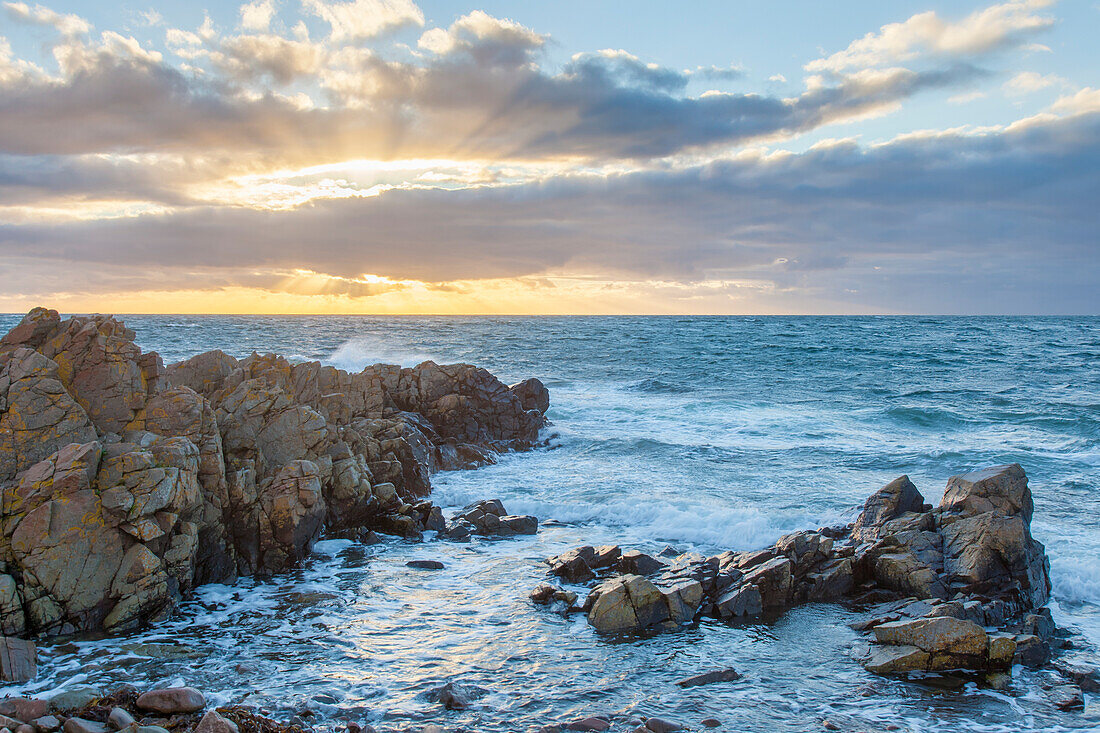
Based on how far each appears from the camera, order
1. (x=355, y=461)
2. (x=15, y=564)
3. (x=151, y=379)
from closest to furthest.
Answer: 1. (x=15, y=564)
2. (x=151, y=379)
3. (x=355, y=461)

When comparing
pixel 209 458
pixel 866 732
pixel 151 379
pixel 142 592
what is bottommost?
pixel 866 732

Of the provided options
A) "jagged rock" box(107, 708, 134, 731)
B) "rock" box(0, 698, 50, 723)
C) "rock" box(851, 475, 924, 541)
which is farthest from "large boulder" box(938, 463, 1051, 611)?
"rock" box(0, 698, 50, 723)

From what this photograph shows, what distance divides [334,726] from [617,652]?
4.67 metres

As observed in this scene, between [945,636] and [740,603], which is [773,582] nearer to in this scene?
[740,603]

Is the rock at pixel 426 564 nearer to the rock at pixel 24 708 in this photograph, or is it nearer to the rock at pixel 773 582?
the rock at pixel 773 582

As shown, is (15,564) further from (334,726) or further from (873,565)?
(873,565)

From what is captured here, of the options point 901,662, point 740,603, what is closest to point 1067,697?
point 901,662

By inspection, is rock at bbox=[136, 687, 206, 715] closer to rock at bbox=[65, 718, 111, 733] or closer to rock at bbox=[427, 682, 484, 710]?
rock at bbox=[65, 718, 111, 733]

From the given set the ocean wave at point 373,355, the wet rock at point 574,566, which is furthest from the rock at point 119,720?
the ocean wave at point 373,355

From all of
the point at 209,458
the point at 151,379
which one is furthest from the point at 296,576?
the point at 151,379

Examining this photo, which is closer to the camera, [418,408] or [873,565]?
[873,565]

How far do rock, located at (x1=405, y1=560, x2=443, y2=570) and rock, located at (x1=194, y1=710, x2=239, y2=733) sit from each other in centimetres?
734

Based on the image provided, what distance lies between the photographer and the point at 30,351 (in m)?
14.7

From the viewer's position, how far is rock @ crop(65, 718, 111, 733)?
8.31 meters
